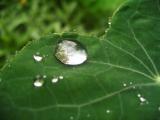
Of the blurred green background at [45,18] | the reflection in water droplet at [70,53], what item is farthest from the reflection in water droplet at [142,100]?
the blurred green background at [45,18]

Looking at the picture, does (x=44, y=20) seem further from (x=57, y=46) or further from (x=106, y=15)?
(x=57, y=46)

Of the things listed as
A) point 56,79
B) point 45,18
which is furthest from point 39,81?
point 45,18

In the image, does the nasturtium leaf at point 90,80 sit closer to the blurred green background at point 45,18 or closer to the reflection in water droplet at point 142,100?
the reflection in water droplet at point 142,100

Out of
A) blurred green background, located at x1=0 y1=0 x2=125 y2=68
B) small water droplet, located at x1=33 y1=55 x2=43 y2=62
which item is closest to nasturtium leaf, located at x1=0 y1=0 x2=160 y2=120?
small water droplet, located at x1=33 y1=55 x2=43 y2=62

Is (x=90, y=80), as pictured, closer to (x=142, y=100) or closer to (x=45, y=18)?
(x=142, y=100)

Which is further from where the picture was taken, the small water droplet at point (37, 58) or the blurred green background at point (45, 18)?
the blurred green background at point (45, 18)
